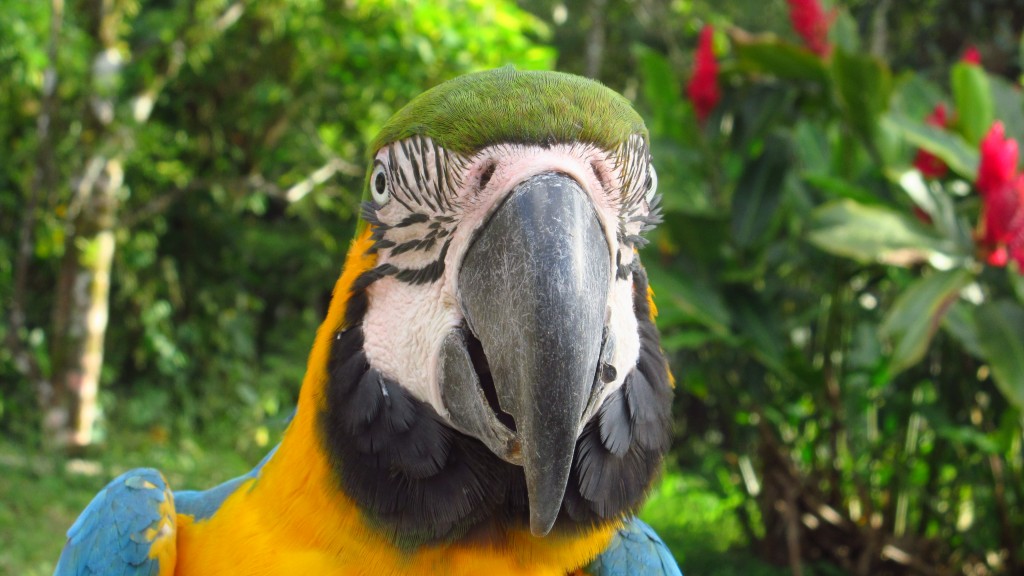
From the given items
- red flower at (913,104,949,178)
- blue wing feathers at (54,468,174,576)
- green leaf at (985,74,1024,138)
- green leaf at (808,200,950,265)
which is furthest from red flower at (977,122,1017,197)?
blue wing feathers at (54,468,174,576)

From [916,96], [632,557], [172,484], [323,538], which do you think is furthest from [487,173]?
[172,484]

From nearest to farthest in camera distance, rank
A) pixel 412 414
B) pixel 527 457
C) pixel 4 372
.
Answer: pixel 527 457
pixel 412 414
pixel 4 372

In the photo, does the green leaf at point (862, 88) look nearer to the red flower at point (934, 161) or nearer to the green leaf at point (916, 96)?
the red flower at point (934, 161)

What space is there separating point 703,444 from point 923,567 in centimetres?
169

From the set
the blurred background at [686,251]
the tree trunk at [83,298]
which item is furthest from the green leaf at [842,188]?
the tree trunk at [83,298]

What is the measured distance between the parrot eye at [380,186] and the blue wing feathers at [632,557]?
74 cm

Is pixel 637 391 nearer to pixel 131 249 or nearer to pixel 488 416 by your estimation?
pixel 488 416

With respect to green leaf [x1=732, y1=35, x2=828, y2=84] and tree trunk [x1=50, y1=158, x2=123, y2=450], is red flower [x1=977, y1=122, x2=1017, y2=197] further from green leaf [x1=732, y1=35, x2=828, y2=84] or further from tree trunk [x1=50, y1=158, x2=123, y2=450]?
tree trunk [x1=50, y1=158, x2=123, y2=450]

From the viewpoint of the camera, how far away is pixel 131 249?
702 cm

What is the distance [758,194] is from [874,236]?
2.69 feet

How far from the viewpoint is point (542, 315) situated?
1.09 m

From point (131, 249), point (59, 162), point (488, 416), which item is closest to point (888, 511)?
point (488, 416)

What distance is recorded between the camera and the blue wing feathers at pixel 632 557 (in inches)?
58.3

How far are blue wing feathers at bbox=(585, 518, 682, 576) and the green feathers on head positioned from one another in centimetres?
73
